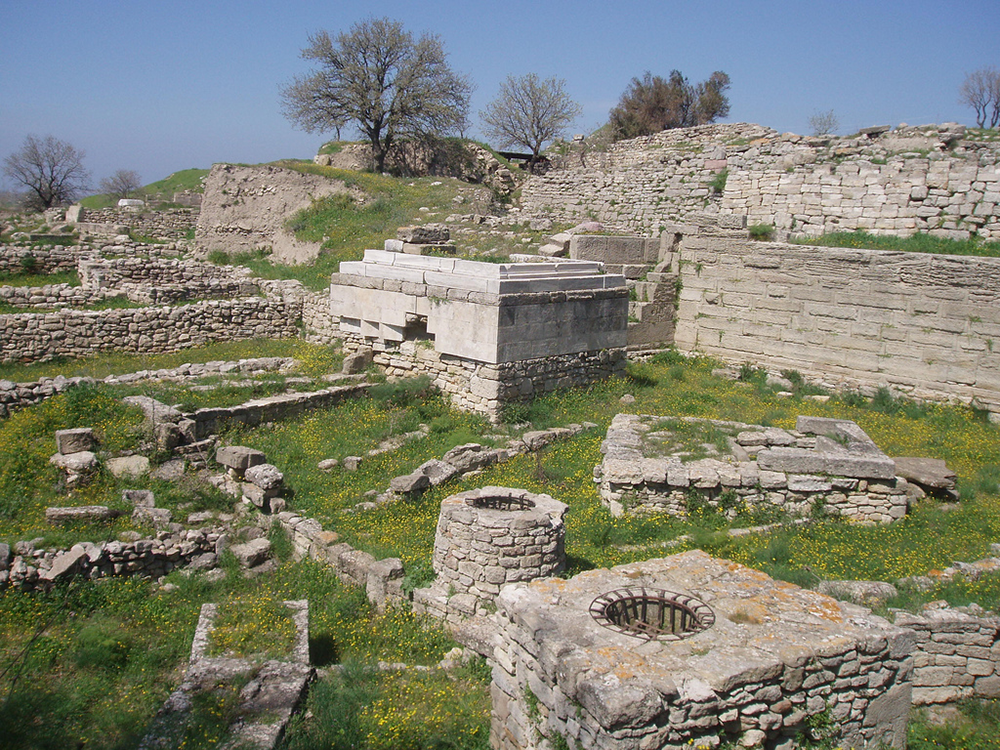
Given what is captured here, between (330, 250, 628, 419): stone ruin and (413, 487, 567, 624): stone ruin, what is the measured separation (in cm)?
460

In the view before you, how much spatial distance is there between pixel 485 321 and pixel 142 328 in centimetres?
792

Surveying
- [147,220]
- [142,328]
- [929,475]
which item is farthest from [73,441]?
[147,220]

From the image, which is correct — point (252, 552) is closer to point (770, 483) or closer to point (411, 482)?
point (411, 482)

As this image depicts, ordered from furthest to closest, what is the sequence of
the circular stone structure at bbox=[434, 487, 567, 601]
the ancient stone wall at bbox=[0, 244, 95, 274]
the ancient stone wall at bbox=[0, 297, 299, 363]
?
the ancient stone wall at bbox=[0, 244, 95, 274], the ancient stone wall at bbox=[0, 297, 299, 363], the circular stone structure at bbox=[434, 487, 567, 601]

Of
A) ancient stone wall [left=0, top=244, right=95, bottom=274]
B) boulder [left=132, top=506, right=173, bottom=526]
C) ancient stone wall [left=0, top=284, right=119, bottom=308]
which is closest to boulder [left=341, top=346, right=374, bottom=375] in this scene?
boulder [left=132, top=506, right=173, bottom=526]

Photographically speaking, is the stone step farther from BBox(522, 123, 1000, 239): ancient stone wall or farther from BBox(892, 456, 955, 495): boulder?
BBox(892, 456, 955, 495): boulder

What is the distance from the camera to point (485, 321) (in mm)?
11031

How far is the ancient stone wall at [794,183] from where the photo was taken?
14898 mm

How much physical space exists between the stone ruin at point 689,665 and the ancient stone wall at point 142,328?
12048 millimetres

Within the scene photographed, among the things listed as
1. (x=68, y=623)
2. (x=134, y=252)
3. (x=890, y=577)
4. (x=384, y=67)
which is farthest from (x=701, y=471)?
(x=384, y=67)

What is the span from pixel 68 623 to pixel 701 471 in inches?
252

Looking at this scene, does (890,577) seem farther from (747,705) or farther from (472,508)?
(472,508)

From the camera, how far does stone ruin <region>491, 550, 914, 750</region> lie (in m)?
4.29

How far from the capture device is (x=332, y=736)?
196 inches
